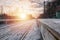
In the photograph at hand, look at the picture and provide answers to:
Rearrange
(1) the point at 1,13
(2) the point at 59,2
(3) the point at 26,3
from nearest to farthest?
(2) the point at 59,2 < (1) the point at 1,13 < (3) the point at 26,3

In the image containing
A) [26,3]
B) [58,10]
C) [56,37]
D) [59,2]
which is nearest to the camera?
[56,37]

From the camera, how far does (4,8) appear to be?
188ft

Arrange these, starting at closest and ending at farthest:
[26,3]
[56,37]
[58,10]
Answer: [56,37] < [58,10] < [26,3]

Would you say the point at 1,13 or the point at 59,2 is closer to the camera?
the point at 59,2

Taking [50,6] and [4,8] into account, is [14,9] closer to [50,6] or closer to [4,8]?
[4,8]

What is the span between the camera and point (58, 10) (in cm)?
4969

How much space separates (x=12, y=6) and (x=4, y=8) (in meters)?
2.85

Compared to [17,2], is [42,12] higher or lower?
lower

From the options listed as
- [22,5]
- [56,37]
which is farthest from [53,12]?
[56,37]

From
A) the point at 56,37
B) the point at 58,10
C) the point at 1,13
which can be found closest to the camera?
the point at 56,37

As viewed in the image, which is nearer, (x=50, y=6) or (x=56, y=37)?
(x=56, y=37)

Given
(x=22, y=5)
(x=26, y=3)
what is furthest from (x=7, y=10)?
(x=26, y=3)

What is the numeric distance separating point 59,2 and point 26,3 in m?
15.2

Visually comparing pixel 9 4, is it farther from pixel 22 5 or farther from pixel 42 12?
pixel 42 12
